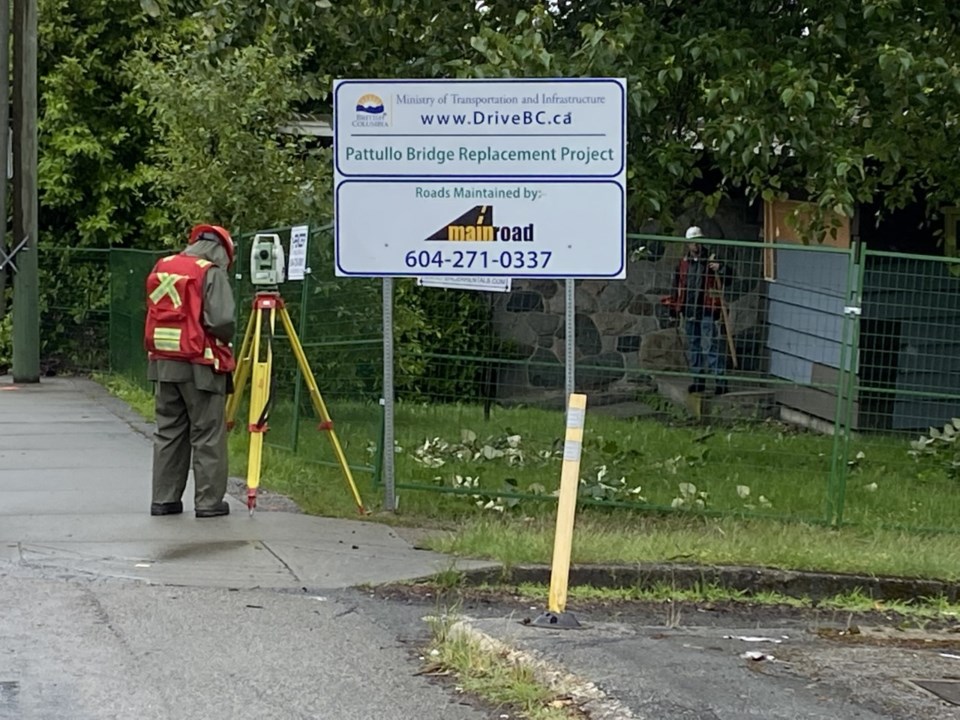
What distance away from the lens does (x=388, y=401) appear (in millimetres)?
9461

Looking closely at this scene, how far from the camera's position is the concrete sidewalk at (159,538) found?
7872 mm

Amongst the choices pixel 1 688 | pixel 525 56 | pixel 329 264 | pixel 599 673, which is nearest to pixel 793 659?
pixel 599 673

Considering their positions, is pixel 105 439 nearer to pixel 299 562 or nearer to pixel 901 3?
pixel 299 562

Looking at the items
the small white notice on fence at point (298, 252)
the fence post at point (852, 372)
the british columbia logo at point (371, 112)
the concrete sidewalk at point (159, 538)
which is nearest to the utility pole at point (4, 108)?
the concrete sidewalk at point (159, 538)

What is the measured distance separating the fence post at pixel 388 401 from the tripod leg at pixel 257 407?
77 centimetres

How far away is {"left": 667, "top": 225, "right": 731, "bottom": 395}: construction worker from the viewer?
9609 millimetres

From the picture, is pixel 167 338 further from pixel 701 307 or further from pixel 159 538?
pixel 701 307

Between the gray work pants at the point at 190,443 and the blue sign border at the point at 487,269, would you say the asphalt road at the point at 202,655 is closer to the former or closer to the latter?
the gray work pants at the point at 190,443

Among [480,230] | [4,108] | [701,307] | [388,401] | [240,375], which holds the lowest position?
[388,401]

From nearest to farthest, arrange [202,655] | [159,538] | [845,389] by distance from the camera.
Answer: [202,655] → [159,538] → [845,389]

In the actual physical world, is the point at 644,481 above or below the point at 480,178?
below

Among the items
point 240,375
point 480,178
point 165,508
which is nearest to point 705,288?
point 480,178

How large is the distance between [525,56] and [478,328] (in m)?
1.84

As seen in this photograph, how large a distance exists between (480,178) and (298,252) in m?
2.55
